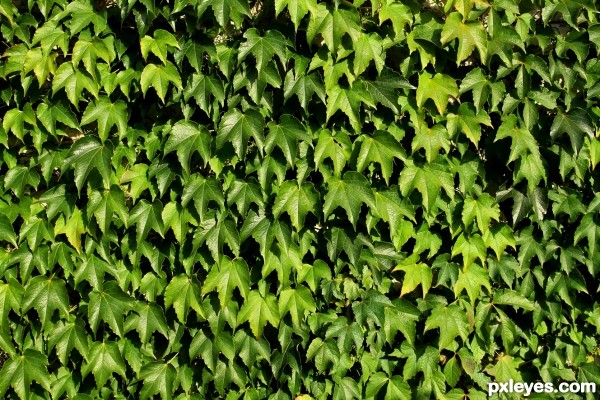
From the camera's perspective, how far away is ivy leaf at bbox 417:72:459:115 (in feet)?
8.86

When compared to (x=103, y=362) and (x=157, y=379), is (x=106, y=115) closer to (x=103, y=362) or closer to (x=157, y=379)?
(x=103, y=362)

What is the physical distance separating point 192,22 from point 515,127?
1.61 m

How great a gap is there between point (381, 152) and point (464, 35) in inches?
25.6

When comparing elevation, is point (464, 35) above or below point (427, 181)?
above

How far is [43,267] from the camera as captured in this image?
110 inches

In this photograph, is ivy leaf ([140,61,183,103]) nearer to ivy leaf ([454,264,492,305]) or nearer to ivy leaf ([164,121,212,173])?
ivy leaf ([164,121,212,173])

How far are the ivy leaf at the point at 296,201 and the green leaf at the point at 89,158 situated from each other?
2.63ft

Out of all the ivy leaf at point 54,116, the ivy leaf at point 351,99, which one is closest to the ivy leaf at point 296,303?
the ivy leaf at point 351,99

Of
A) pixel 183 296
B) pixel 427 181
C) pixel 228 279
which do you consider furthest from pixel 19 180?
pixel 427 181

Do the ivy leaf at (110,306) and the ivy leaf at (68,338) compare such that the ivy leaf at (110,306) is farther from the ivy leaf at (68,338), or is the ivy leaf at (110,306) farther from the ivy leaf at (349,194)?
the ivy leaf at (349,194)

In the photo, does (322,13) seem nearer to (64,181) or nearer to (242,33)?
(242,33)

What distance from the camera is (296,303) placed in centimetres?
279

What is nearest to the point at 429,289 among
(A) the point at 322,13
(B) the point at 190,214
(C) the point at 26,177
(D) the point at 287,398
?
(D) the point at 287,398

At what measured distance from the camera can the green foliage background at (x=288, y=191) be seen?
2.67 m
